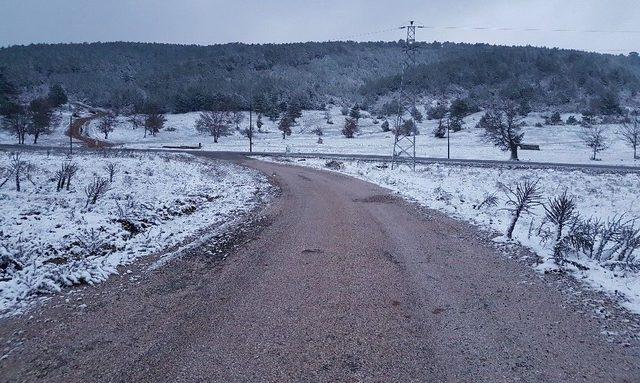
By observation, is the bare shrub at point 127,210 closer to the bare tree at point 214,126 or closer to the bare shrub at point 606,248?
the bare shrub at point 606,248

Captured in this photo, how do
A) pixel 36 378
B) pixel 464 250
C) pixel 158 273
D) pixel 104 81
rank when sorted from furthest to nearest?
pixel 104 81 → pixel 464 250 → pixel 158 273 → pixel 36 378

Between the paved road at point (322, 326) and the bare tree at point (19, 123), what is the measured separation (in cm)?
5211

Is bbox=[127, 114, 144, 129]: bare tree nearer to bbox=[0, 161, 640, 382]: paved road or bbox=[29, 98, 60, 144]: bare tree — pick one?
bbox=[29, 98, 60, 144]: bare tree

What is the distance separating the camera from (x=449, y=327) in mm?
4625

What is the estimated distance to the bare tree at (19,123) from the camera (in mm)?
47594

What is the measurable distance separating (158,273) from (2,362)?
103 inches

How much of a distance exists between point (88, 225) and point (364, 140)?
167ft

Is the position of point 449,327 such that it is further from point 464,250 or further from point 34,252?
point 34,252

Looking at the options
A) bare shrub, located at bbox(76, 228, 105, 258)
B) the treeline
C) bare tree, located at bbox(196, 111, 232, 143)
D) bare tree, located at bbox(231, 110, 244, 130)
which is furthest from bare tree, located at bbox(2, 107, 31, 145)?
bare shrub, located at bbox(76, 228, 105, 258)

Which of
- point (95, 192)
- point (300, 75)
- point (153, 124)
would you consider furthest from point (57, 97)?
point (95, 192)

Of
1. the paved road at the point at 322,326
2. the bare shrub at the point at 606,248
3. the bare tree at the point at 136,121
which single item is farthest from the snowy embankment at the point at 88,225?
the bare tree at the point at 136,121

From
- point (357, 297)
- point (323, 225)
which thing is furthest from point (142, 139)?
point (357, 297)

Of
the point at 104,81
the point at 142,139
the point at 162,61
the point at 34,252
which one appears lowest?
the point at 34,252

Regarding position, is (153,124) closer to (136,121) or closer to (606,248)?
(136,121)
